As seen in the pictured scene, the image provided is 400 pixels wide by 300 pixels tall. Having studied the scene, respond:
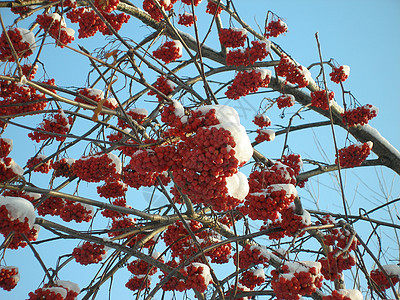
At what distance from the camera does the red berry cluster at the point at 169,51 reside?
12.2 feet

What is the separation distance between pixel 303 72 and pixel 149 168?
126 inches

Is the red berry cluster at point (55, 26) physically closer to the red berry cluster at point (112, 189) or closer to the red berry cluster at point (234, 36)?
the red berry cluster at point (112, 189)

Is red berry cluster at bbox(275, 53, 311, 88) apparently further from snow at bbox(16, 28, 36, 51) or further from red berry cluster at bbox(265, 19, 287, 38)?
snow at bbox(16, 28, 36, 51)

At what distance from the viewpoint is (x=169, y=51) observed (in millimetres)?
3758

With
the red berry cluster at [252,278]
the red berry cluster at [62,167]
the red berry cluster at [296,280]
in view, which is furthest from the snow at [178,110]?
the red berry cluster at [252,278]

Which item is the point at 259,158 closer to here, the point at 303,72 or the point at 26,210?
the point at 26,210

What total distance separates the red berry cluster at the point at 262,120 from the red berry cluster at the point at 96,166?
94.0 inches

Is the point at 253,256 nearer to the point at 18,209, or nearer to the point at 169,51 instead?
the point at 18,209

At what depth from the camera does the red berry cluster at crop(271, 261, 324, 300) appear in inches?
76.6

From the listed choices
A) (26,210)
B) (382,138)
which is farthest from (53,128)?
(382,138)

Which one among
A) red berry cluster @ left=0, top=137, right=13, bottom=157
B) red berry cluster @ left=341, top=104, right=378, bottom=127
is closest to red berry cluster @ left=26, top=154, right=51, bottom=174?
red berry cluster @ left=0, top=137, right=13, bottom=157

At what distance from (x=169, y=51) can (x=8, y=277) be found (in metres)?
2.36

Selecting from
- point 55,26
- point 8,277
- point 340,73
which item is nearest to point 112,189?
point 8,277

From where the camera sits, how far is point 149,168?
1.73 m
